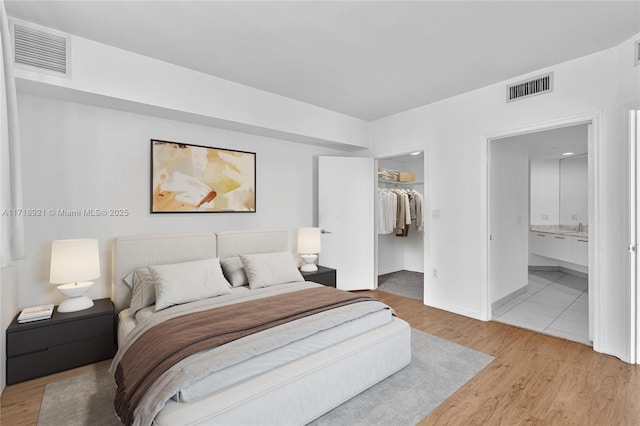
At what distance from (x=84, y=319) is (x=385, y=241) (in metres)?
4.74

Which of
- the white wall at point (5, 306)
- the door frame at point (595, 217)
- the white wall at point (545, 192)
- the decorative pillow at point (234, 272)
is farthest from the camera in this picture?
the white wall at point (545, 192)

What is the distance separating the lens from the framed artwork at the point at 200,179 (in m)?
3.21

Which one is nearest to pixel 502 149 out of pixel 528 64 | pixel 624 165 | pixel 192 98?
pixel 528 64

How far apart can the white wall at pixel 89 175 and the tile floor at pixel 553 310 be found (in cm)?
360

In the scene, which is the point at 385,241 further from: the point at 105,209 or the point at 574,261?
the point at 105,209

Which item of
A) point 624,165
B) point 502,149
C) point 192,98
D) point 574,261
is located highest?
point 192,98

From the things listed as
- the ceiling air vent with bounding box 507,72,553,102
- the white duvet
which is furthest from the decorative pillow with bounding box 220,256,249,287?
the ceiling air vent with bounding box 507,72,553,102

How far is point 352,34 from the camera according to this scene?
8.12 feet

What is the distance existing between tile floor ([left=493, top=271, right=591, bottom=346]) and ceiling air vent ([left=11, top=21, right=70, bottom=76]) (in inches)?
194

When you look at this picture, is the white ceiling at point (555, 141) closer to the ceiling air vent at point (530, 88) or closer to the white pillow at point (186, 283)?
the ceiling air vent at point (530, 88)

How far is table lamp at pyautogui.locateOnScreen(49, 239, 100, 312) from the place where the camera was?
245 cm

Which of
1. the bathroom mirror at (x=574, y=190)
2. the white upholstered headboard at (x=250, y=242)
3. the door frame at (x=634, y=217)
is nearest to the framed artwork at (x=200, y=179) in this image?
the white upholstered headboard at (x=250, y=242)

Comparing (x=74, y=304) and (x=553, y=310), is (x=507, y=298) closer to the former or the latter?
(x=553, y=310)

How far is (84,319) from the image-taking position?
2.46 metres
